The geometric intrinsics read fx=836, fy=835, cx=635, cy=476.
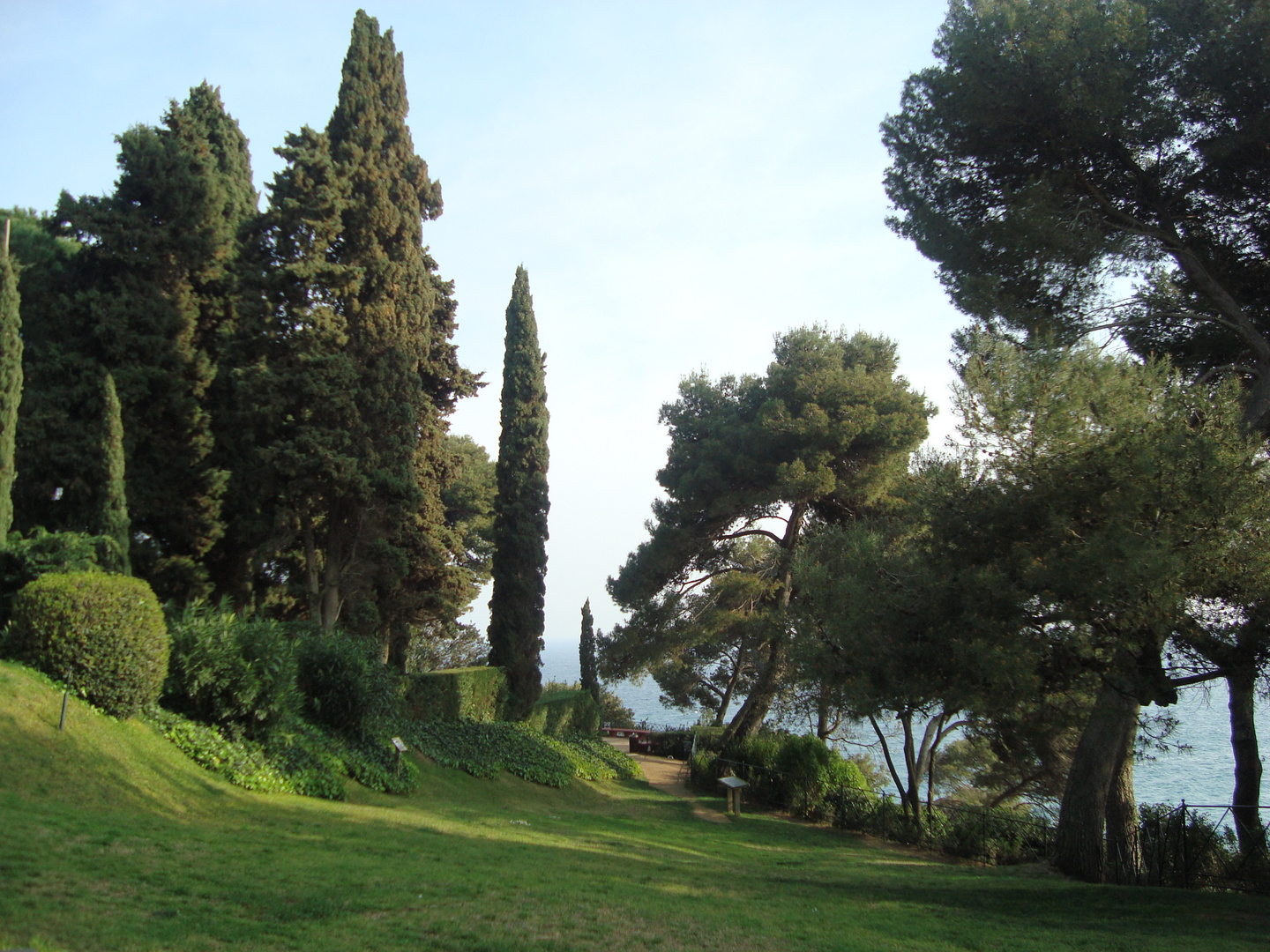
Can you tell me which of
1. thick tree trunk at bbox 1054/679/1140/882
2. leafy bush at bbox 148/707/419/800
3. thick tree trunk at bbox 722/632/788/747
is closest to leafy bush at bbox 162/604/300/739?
leafy bush at bbox 148/707/419/800

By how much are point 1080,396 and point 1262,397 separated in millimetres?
3374

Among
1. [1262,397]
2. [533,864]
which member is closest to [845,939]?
[533,864]

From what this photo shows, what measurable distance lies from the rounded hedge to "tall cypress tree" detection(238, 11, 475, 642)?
8.06 m

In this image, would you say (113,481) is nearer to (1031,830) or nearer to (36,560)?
(36,560)

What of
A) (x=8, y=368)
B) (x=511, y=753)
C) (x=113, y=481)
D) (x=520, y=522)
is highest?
(x=520, y=522)

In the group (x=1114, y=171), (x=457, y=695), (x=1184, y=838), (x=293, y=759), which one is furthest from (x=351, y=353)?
(x=1184, y=838)

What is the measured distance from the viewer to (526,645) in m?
25.4

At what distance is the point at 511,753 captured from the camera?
806 inches

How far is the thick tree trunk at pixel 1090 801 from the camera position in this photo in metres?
11.5

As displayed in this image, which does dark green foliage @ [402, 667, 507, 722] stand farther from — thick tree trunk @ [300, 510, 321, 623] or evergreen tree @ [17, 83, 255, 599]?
evergreen tree @ [17, 83, 255, 599]

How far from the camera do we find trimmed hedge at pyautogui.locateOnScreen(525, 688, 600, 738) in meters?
25.8

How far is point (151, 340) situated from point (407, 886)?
16.5 metres

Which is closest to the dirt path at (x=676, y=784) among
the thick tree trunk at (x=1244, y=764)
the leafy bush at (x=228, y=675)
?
the thick tree trunk at (x=1244, y=764)

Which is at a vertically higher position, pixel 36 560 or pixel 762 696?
pixel 36 560
